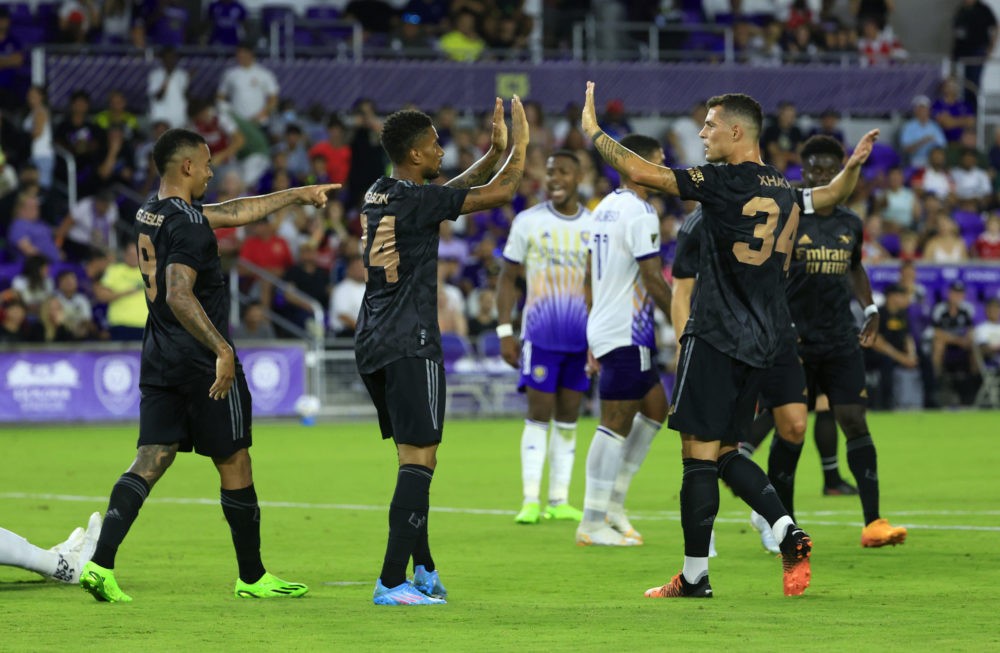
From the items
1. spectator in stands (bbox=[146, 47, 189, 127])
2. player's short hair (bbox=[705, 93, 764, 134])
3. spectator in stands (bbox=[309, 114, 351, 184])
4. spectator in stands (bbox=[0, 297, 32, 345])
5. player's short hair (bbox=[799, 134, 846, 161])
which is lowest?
spectator in stands (bbox=[0, 297, 32, 345])

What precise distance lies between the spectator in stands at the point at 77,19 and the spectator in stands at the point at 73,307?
17.6ft

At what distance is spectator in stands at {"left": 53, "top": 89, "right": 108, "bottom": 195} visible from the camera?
83.0ft

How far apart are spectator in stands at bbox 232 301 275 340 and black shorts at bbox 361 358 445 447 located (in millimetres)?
15859

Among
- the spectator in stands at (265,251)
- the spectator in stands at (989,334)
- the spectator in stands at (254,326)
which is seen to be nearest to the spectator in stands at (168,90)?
the spectator in stands at (265,251)

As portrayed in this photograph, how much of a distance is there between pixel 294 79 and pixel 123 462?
1212 centimetres

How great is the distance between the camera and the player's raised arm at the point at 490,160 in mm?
8203

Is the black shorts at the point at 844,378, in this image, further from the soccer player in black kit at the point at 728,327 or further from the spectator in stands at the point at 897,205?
the spectator in stands at the point at 897,205

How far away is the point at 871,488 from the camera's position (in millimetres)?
10766

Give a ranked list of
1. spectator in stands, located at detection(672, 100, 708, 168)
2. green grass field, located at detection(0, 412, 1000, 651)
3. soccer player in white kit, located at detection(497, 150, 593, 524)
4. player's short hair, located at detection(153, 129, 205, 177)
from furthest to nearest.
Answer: spectator in stands, located at detection(672, 100, 708, 168) → soccer player in white kit, located at detection(497, 150, 593, 524) → player's short hair, located at detection(153, 129, 205, 177) → green grass field, located at detection(0, 412, 1000, 651)

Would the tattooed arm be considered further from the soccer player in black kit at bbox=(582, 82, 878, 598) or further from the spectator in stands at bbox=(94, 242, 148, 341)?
the spectator in stands at bbox=(94, 242, 148, 341)

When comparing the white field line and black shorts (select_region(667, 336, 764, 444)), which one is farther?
the white field line

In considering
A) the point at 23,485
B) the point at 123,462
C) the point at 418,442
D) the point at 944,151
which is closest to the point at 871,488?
the point at 418,442

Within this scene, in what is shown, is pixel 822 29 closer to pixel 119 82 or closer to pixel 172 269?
pixel 119 82

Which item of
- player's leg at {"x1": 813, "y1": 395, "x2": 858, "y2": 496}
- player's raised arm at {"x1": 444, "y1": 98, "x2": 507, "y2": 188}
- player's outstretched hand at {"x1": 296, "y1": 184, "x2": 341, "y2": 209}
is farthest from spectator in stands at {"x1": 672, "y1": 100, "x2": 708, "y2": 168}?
player's outstretched hand at {"x1": 296, "y1": 184, "x2": 341, "y2": 209}
